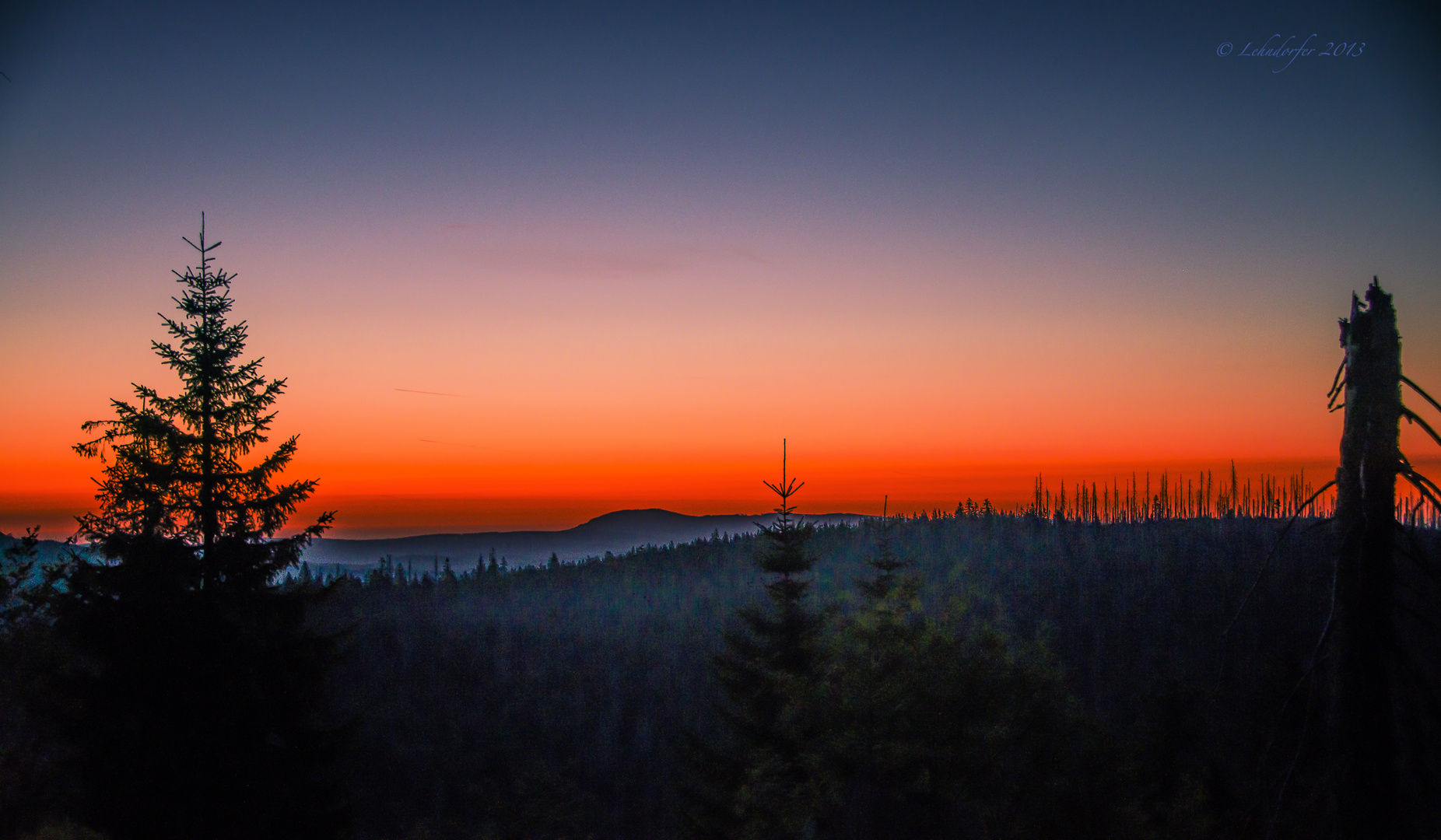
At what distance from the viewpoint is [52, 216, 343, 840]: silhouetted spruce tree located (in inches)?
622

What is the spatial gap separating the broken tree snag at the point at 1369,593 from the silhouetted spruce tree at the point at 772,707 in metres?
18.9

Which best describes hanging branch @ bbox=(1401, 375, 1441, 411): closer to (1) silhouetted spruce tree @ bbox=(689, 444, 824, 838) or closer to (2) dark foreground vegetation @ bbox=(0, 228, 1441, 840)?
(2) dark foreground vegetation @ bbox=(0, 228, 1441, 840)

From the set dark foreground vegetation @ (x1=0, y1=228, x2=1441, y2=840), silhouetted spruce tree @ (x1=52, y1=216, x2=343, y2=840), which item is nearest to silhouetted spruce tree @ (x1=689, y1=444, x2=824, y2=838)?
dark foreground vegetation @ (x1=0, y1=228, x2=1441, y2=840)

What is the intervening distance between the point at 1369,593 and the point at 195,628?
61.9 ft

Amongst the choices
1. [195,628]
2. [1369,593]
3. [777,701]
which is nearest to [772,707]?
[777,701]

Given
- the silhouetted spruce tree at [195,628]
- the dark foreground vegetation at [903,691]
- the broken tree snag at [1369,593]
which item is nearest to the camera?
the broken tree snag at [1369,593]

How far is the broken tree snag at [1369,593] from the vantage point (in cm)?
774

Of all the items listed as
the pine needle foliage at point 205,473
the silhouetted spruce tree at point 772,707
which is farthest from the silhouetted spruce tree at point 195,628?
the silhouetted spruce tree at point 772,707

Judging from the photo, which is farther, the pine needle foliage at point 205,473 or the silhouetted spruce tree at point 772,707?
the silhouetted spruce tree at point 772,707

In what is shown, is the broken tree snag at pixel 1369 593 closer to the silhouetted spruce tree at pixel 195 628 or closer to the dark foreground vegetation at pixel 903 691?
the dark foreground vegetation at pixel 903 691

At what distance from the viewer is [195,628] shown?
1622cm

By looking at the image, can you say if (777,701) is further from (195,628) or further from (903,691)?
(195,628)

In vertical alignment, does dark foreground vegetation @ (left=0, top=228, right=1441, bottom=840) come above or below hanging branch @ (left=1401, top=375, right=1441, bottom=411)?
below

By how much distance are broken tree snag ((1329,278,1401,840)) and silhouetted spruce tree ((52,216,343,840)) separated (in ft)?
59.1
